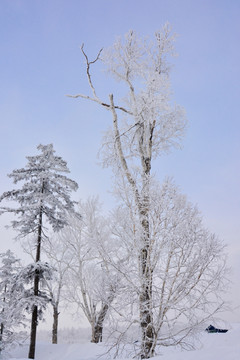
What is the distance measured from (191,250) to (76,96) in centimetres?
615

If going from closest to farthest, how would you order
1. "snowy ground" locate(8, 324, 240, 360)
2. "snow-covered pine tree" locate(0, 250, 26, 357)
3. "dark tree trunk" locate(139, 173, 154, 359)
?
"snowy ground" locate(8, 324, 240, 360), "dark tree trunk" locate(139, 173, 154, 359), "snow-covered pine tree" locate(0, 250, 26, 357)

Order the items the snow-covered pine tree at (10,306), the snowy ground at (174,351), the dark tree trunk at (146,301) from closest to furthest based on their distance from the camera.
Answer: the snowy ground at (174,351), the dark tree trunk at (146,301), the snow-covered pine tree at (10,306)

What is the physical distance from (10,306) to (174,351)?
759cm

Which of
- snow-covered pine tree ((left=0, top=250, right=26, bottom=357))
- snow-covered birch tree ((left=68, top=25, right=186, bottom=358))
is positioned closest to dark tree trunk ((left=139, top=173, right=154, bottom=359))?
snow-covered birch tree ((left=68, top=25, right=186, bottom=358))

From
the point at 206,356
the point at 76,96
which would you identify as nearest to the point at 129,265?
the point at 206,356

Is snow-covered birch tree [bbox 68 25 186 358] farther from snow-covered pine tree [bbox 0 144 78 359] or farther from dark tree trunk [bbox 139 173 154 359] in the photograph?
snow-covered pine tree [bbox 0 144 78 359]

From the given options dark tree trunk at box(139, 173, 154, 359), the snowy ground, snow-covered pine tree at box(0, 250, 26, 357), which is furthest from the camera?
snow-covered pine tree at box(0, 250, 26, 357)

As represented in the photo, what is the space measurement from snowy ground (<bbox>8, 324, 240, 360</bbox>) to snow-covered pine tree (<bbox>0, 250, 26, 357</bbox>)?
3.11ft

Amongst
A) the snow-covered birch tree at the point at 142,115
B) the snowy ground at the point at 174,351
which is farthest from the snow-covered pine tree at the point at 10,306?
the snow-covered birch tree at the point at 142,115

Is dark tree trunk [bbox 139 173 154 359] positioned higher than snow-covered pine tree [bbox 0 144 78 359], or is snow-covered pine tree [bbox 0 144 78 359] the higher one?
snow-covered pine tree [bbox 0 144 78 359]

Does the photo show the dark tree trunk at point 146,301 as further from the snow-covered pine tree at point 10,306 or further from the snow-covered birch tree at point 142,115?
the snow-covered pine tree at point 10,306

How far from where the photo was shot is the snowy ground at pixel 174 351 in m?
4.14

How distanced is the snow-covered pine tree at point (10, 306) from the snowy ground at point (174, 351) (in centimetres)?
95

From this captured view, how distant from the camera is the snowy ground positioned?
13.6ft
